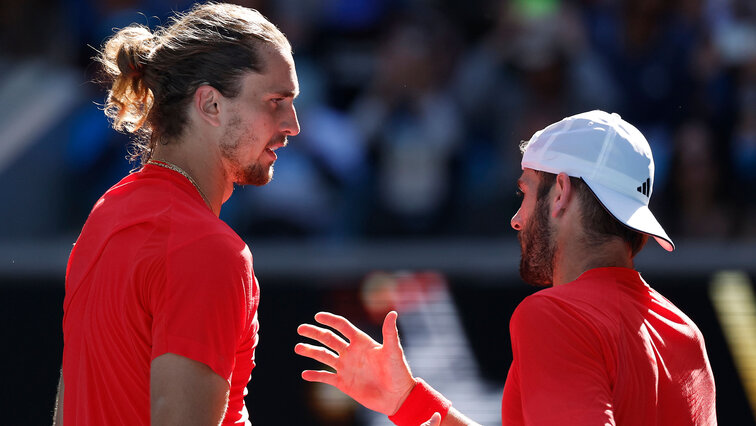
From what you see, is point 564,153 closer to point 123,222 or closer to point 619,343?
point 619,343

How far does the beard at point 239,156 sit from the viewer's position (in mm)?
2084

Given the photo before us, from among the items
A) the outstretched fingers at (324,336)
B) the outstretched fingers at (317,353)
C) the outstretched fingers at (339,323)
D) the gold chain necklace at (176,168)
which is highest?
the gold chain necklace at (176,168)

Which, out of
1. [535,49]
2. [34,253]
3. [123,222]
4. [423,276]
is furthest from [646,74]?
[123,222]

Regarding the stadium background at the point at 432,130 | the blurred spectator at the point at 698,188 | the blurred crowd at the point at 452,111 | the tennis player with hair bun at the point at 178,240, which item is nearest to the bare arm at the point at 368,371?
the tennis player with hair bun at the point at 178,240

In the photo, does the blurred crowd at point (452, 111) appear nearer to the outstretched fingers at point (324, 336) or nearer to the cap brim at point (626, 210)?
the outstretched fingers at point (324, 336)

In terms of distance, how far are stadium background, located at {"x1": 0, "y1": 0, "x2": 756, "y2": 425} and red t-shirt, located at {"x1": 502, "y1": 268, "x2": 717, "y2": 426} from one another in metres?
3.96

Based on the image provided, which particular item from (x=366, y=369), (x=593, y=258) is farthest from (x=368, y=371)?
(x=593, y=258)

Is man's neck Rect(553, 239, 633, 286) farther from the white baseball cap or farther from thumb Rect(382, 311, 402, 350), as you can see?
thumb Rect(382, 311, 402, 350)

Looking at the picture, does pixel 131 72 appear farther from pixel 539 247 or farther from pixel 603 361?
pixel 603 361

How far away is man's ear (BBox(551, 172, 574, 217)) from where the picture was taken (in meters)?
2.05

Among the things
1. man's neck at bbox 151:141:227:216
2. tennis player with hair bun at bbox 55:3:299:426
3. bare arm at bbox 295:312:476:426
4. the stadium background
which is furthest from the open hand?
→ the stadium background

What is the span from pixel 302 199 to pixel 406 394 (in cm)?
458

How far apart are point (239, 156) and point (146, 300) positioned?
1.44 feet

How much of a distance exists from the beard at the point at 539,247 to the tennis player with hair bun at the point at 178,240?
0.59 m
